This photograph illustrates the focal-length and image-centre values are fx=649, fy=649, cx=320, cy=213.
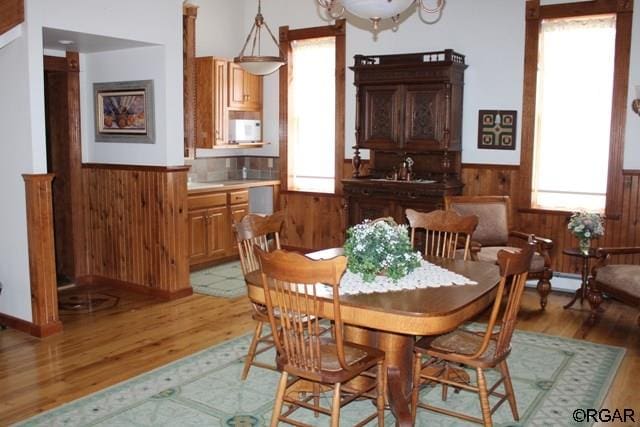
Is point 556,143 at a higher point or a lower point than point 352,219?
higher

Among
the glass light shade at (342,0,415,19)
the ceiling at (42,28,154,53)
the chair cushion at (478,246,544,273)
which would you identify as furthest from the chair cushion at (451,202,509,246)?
the ceiling at (42,28,154,53)

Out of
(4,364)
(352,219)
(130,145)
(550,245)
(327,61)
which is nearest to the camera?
(4,364)

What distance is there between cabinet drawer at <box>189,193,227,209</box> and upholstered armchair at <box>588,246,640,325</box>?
381cm

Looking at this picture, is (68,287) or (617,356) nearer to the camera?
(617,356)

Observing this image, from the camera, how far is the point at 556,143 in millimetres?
6223

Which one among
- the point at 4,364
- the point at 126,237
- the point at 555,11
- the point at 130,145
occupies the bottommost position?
the point at 4,364

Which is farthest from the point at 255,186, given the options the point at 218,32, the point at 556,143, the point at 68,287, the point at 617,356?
the point at 617,356

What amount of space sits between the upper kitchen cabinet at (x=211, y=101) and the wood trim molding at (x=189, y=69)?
0.54 ft

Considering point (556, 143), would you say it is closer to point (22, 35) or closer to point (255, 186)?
point (255, 186)

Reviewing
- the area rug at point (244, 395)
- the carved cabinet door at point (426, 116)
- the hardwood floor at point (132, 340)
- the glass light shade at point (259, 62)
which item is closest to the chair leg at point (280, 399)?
the area rug at point (244, 395)

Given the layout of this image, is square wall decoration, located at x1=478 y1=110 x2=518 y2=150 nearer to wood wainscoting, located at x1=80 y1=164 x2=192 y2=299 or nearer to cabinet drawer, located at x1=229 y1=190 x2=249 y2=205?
cabinet drawer, located at x1=229 y1=190 x2=249 y2=205

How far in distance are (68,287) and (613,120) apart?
531cm

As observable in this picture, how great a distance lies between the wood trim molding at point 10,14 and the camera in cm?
454

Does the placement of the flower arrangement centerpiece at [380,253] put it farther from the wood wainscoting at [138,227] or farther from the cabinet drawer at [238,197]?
the cabinet drawer at [238,197]
